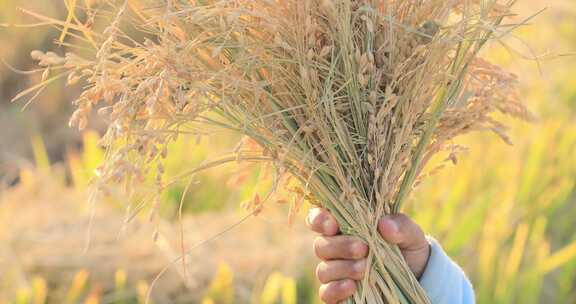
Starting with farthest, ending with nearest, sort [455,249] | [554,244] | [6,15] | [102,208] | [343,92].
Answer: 1. [6,15]
2. [102,208]
3. [554,244]
4. [455,249]
5. [343,92]

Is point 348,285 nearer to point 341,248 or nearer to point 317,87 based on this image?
point 341,248

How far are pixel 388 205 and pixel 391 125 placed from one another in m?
0.13

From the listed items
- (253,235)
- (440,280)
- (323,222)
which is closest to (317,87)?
(323,222)

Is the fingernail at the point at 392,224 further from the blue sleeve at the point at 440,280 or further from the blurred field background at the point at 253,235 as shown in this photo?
the blurred field background at the point at 253,235

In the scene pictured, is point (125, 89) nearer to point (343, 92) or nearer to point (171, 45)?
point (171, 45)

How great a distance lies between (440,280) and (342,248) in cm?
20

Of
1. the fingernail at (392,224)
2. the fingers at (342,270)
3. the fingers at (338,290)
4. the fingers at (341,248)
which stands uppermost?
the fingernail at (392,224)

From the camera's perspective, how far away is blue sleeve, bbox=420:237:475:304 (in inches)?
58.9

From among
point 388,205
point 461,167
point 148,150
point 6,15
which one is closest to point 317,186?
point 388,205

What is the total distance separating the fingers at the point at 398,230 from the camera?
1.37 m

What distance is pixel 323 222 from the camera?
141 centimetres

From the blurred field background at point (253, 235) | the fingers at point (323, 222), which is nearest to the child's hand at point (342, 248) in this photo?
the fingers at point (323, 222)

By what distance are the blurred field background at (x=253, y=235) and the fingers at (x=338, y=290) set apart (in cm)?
105

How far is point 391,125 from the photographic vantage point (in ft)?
4.45
